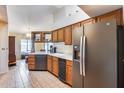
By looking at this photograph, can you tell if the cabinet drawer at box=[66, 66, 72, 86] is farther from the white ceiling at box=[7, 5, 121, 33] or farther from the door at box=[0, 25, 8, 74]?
the door at box=[0, 25, 8, 74]

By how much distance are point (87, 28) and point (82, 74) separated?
917 mm

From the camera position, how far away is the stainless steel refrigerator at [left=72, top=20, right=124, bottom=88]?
2508 millimetres

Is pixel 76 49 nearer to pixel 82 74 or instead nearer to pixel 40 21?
pixel 82 74

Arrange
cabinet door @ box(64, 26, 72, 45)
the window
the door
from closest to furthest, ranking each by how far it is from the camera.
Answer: cabinet door @ box(64, 26, 72, 45) → the door → the window

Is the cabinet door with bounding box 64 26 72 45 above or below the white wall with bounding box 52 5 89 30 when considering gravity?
below

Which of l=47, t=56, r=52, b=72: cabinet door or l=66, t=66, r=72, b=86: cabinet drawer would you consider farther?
l=47, t=56, r=52, b=72: cabinet door

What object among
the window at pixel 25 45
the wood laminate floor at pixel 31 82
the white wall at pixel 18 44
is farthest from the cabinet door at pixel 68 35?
the window at pixel 25 45

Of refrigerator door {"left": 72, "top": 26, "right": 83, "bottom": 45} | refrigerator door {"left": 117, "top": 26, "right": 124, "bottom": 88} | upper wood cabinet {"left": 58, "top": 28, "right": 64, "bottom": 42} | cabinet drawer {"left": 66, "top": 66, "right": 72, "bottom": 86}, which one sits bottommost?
cabinet drawer {"left": 66, "top": 66, "right": 72, "bottom": 86}

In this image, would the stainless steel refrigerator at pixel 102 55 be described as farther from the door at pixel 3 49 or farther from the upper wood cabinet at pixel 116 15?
the door at pixel 3 49

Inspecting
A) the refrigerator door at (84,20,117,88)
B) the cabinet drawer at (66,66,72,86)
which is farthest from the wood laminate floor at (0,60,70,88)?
the refrigerator door at (84,20,117,88)

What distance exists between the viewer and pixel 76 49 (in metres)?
3.75

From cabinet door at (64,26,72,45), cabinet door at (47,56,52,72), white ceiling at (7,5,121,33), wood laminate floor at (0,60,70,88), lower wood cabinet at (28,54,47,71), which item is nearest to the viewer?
wood laminate floor at (0,60,70,88)

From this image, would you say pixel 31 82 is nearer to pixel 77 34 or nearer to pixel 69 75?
pixel 69 75

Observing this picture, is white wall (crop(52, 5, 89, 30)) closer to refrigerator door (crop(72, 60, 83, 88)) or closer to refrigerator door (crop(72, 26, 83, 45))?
refrigerator door (crop(72, 26, 83, 45))
